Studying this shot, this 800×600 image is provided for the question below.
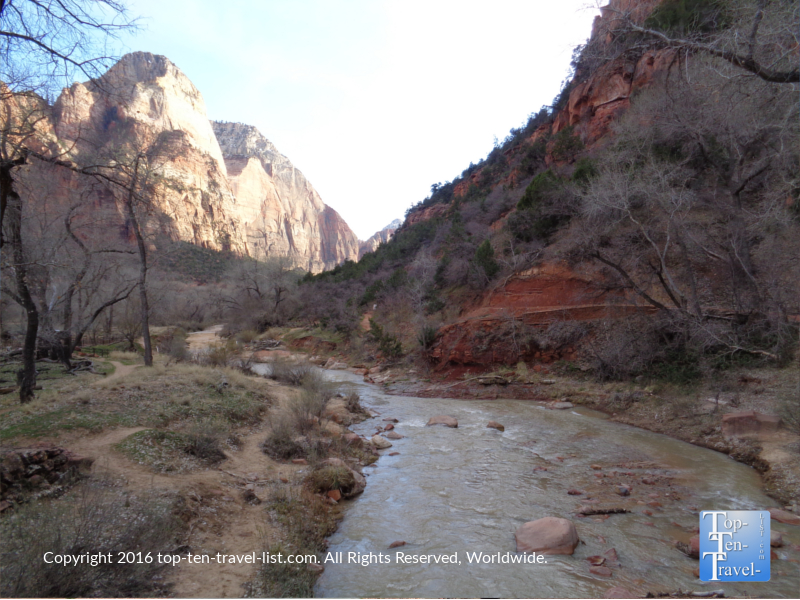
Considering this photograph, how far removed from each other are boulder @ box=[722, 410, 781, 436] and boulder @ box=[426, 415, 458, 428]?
6419 millimetres

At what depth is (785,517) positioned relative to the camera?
5.60 meters

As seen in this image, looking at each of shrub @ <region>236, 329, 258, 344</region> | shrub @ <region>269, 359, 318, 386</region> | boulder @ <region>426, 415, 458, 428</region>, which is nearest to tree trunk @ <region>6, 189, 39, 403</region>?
shrub @ <region>269, 359, 318, 386</region>

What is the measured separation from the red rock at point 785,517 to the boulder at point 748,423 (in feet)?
10.6

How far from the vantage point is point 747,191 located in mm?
15383

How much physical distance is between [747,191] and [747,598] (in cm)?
1676

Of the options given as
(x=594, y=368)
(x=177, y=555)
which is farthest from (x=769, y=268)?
(x=177, y=555)

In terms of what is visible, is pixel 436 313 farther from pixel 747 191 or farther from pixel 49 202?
pixel 49 202

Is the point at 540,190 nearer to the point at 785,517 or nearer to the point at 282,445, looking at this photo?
the point at 785,517

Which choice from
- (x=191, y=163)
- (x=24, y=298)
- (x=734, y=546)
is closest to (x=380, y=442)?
(x=734, y=546)

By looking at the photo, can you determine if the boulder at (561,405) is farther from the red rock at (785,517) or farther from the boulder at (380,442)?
the red rock at (785,517)

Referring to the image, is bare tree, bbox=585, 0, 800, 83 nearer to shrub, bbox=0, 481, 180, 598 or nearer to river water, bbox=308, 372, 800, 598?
river water, bbox=308, 372, 800, 598

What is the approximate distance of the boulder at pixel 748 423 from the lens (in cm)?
828

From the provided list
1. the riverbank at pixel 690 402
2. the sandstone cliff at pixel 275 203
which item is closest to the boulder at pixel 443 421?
the riverbank at pixel 690 402

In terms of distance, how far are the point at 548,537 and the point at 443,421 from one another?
7.15 metres
